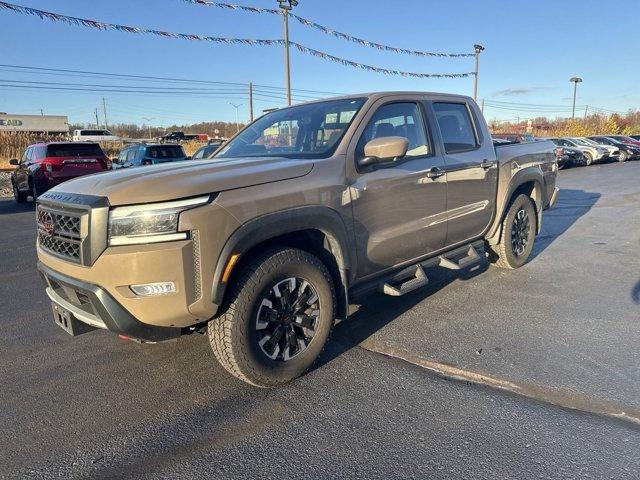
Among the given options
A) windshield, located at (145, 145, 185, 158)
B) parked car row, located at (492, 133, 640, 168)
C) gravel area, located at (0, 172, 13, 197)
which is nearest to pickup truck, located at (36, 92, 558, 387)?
windshield, located at (145, 145, 185, 158)

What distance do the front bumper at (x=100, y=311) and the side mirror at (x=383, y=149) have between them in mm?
1750

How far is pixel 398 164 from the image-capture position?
3.80m

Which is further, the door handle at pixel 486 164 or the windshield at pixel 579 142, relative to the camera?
the windshield at pixel 579 142

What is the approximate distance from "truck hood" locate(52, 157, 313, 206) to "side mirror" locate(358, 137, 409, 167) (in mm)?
456

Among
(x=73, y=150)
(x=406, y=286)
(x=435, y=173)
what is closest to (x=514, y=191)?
(x=435, y=173)

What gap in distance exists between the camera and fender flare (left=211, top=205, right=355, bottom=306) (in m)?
2.70

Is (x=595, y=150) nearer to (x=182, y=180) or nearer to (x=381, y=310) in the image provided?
(x=381, y=310)

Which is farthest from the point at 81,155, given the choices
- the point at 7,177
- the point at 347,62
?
the point at 347,62

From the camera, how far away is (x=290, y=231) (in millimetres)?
3043

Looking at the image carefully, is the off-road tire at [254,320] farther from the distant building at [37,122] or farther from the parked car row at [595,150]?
the distant building at [37,122]

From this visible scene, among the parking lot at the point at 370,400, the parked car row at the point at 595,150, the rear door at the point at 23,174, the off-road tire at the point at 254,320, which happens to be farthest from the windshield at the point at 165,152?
the parked car row at the point at 595,150

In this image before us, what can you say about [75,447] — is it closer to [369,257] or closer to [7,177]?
[369,257]

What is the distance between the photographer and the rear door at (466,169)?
14.6 feet

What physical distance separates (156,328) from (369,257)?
64.3 inches
